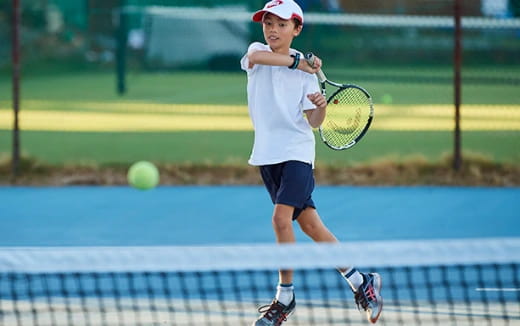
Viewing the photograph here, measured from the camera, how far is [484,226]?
7.08 m

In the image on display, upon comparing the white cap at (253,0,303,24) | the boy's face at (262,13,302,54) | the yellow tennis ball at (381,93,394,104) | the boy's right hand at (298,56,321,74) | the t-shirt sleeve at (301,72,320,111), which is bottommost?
the yellow tennis ball at (381,93,394,104)

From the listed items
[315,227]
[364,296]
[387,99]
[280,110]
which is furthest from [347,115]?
[387,99]

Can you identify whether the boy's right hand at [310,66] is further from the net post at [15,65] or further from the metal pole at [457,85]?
the net post at [15,65]

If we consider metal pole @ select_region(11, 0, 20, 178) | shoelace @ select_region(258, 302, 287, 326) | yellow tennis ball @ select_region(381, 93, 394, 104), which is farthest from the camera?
yellow tennis ball @ select_region(381, 93, 394, 104)

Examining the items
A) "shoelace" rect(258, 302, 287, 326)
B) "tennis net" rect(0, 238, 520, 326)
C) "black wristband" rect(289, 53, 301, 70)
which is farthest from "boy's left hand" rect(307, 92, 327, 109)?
"shoelace" rect(258, 302, 287, 326)

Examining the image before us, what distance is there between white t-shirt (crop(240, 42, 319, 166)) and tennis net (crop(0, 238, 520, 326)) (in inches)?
18.8

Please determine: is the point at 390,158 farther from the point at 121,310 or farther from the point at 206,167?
the point at 121,310

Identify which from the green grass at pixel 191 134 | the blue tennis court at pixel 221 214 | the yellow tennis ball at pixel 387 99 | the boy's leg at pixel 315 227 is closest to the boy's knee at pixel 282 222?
the boy's leg at pixel 315 227

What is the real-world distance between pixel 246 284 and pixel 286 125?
1059 mm

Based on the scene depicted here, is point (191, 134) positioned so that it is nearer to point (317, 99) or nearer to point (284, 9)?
point (284, 9)

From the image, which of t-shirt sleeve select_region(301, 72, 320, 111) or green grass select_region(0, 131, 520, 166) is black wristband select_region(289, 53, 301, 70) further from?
green grass select_region(0, 131, 520, 166)

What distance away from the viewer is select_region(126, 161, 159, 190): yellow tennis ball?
834 cm

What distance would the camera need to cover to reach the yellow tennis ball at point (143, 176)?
834 cm

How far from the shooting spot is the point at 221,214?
24.8ft
